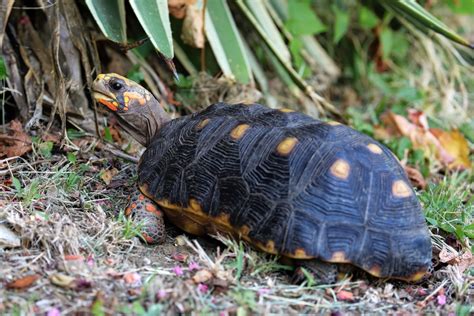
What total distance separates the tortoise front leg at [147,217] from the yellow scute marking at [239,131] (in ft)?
1.78

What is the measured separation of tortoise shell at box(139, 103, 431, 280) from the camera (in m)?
2.68

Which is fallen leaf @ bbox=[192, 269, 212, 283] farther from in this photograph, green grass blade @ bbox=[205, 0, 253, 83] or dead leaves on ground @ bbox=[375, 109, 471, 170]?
dead leaves on ground @ bbox=[375, 109, 471, 170]

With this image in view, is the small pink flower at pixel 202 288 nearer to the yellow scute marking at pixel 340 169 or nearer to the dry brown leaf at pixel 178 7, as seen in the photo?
the yellow scute marking at pixel 340 169

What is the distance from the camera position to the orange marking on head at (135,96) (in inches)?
134

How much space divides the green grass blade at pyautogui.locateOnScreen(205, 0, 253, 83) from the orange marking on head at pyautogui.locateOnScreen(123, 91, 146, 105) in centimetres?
120

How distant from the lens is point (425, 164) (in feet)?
15.2

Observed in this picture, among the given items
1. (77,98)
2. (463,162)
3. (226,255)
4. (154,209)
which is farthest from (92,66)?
(463,162)

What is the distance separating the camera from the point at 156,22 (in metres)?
3.62

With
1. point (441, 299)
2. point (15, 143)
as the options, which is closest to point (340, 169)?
point (441, 299)

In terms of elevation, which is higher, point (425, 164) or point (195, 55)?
point (195, 55)

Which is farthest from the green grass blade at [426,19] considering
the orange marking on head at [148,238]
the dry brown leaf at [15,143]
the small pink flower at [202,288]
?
the dry brown leaf at [15,143]

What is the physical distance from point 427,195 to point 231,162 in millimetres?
1435

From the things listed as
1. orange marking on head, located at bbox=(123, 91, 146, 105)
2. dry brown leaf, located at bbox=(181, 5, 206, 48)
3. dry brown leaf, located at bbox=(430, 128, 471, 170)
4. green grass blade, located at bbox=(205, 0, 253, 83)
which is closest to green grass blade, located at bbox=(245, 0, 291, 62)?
green grass blade, located at bbox=(205, 0, 253, 83)

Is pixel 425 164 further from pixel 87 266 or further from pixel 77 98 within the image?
pixel 87 266
